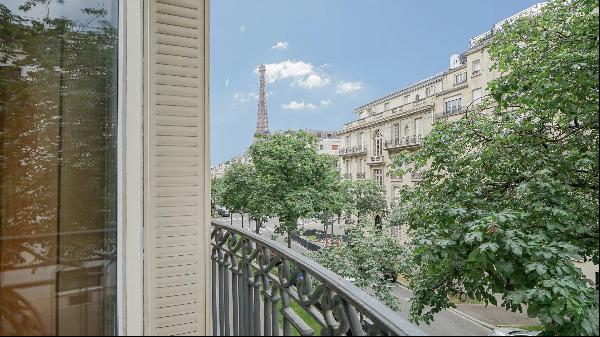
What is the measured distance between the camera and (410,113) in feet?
12.4

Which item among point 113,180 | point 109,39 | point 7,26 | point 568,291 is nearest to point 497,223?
point 568,291

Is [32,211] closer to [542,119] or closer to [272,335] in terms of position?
[272,335]

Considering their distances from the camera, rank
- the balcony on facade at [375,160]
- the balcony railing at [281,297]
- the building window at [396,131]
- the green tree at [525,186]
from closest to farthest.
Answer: the balcony railing at [281,297]
the green tree at [525,186]
the building window at [396,131]
the balcony on facade at [375,160]

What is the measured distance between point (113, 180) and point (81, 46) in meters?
0.68

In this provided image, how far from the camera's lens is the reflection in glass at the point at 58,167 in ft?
3.00

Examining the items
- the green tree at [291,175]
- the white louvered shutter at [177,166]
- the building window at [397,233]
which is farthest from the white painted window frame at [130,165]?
the green tree at [291,175]

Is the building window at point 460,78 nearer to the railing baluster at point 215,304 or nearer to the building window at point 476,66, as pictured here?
the building window at point 476,66

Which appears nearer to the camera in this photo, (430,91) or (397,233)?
(430,91)

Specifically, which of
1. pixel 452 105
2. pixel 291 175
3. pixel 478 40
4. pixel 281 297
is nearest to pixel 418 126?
pixel 452 105

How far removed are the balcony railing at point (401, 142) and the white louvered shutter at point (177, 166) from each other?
8.42 feet

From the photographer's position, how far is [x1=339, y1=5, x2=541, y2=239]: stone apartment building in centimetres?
315

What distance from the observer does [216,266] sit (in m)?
1.70

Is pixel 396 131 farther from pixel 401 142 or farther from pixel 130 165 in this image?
pixel 130 165

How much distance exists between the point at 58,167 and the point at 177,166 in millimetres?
603
